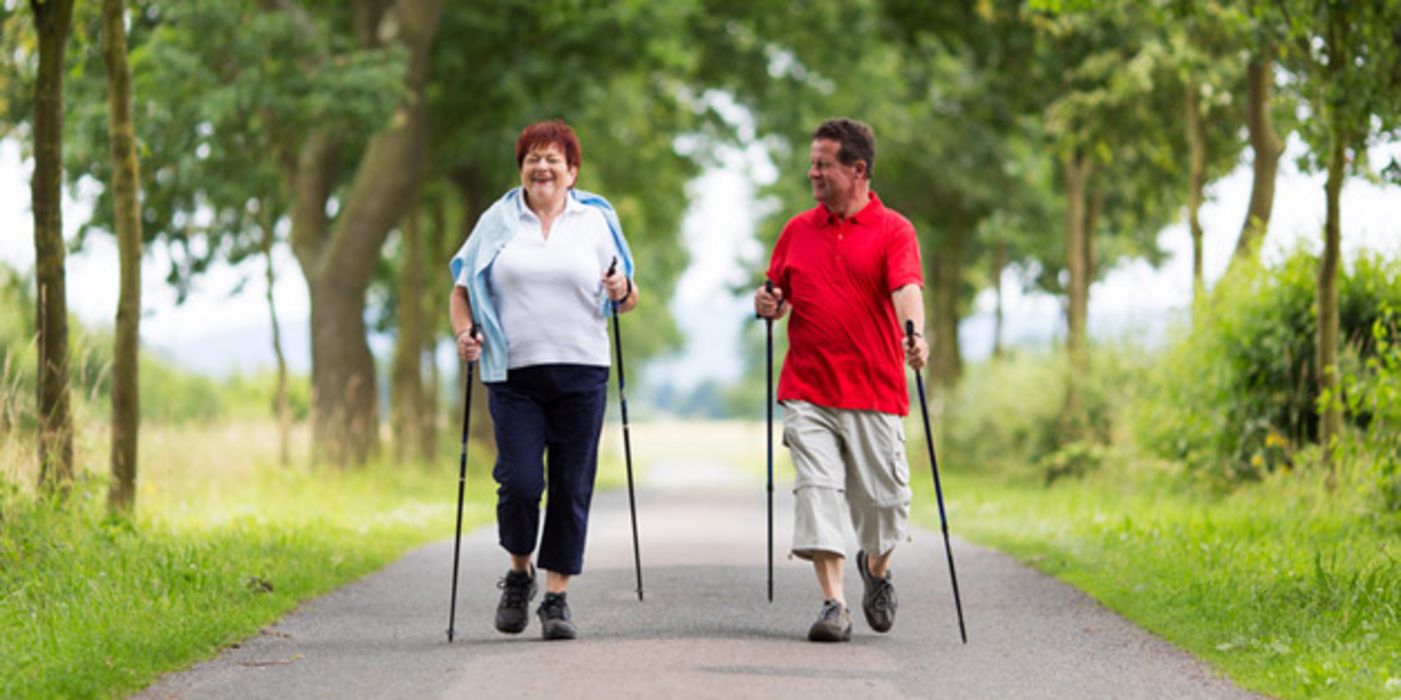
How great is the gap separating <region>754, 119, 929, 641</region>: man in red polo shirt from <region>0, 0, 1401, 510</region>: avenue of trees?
516cm

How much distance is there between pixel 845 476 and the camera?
27.0 feet

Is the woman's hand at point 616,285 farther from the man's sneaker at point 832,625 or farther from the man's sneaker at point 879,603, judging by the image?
the man's sneaker at point 879,603

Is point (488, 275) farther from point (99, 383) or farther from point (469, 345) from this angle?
point (99, 383)

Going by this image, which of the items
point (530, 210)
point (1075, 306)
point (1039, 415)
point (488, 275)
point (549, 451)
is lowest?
point (1039, 415)

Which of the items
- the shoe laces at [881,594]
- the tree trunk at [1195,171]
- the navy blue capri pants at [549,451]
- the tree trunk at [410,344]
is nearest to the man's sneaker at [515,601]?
the navy blue capri pants at [549,451]

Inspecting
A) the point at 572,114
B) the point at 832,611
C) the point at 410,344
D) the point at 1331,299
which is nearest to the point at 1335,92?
the point at 1331,299

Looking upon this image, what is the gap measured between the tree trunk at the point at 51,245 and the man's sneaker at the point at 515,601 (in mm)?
4301

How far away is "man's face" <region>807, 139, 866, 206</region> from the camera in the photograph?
807cm

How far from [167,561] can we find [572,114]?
17067mm

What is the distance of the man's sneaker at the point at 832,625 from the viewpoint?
7777 mm

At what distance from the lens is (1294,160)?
13.3 m

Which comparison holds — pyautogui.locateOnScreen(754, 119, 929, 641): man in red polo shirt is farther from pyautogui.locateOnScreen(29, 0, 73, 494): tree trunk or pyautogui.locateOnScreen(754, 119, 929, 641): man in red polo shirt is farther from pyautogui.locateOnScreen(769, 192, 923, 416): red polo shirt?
pyautogui.locateOnScreen(29, 0, 73, 494): tree trunk

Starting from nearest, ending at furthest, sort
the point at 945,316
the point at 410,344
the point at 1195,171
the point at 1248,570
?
the point at 1248,570
the point at 1195,171
the point at 410,344
the point at 945,316

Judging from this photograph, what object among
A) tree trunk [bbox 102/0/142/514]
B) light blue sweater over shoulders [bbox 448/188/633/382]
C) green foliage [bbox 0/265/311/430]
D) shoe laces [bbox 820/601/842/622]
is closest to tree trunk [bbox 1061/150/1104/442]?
green foliage [bbox 0/265/311/430]
